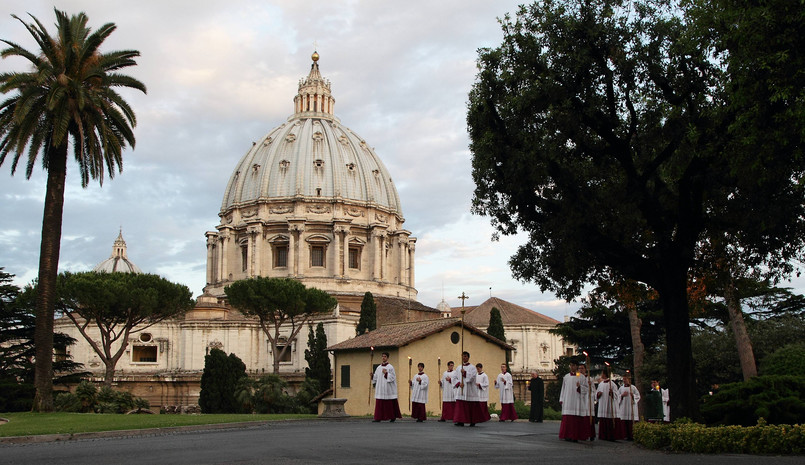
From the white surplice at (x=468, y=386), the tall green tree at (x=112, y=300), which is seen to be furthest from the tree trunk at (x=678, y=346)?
the tall green tree at (x=112, y=300)

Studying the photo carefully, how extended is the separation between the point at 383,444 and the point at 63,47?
22686 millimetres

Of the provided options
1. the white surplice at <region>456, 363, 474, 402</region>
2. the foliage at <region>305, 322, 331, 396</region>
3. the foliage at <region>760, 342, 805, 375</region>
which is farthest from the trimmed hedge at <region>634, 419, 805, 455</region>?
the foliage at <region>305, 322, 331, 396</region>

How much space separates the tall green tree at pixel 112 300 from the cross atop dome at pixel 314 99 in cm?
5489

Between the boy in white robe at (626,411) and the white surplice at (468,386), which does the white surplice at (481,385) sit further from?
the boy in white robe at (626,411)

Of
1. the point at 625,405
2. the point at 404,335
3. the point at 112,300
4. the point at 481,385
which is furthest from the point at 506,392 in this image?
the point at 112,300

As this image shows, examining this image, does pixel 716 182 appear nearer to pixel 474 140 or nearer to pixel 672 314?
pixel 672 314

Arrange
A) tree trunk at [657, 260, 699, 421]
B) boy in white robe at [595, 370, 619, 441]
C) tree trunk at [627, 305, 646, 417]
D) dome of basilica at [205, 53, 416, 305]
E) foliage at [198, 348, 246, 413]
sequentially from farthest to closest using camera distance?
1. dome of basilica at [205, 53, 416, 305]
2. foliage at [198, 348, 246, 413]
3. tree trunk at [627, 305, 646, 417]
4. boy in white robe at [595, 370, 619, 441]
5. tree trunk at [657, 260, 699, 421]

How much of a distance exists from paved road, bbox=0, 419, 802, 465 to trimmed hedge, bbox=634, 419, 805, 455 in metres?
0.51

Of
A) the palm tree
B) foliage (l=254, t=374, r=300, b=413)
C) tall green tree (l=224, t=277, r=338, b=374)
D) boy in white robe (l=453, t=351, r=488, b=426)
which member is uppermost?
the palm tree

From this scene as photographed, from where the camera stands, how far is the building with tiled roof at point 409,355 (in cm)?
3800

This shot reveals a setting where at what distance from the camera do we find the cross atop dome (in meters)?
114

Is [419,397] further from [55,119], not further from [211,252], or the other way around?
[211,252]

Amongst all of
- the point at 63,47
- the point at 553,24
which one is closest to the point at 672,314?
the point at 553,24

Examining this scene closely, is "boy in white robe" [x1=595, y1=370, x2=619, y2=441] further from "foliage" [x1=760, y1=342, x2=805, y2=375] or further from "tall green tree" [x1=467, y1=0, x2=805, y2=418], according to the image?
"foliage" [x1=760, y1=342, x2=805, y2=375]
